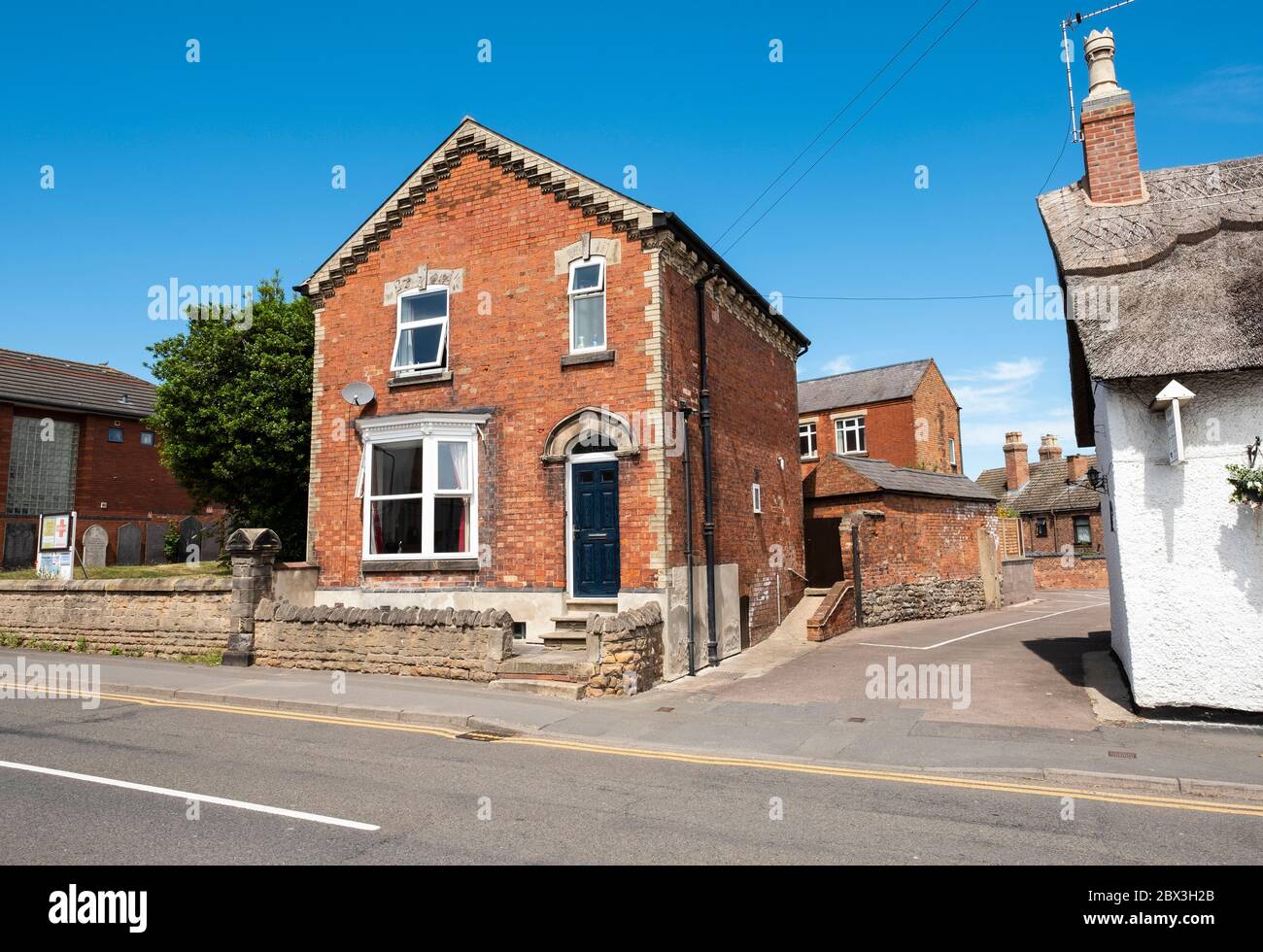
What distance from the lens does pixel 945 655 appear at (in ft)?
49.8

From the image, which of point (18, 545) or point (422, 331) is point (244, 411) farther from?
point (18, 545)

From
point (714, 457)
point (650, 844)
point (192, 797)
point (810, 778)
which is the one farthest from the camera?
point (714, 457)

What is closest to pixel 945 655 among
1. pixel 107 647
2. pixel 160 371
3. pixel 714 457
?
pixel 714 457

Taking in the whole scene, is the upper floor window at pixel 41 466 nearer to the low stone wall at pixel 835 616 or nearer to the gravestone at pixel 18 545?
the gravestone at pixel 18 545

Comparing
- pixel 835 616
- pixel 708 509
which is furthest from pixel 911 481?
pixel 708 509

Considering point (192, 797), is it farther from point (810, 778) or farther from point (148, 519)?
point (148, 519)

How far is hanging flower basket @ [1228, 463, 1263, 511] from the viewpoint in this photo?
887 cm

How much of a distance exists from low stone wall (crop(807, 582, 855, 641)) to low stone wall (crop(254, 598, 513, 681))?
7933mm

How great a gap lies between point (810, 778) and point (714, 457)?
8348 millimetres

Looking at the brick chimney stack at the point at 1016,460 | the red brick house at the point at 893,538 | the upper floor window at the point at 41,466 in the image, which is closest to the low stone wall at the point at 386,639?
the red brick house at the point at 893,538

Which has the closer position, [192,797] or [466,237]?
[192,797]

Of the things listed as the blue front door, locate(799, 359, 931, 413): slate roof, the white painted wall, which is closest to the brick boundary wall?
locate(799, 359, 931, 413): slate roof

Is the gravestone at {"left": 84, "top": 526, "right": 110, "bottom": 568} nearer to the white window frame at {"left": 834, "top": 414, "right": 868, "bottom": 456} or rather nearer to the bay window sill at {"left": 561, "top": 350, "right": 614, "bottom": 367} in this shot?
the bay window sill at {"left": 561, "top": 350, "right": 614, "bottom": 367}
